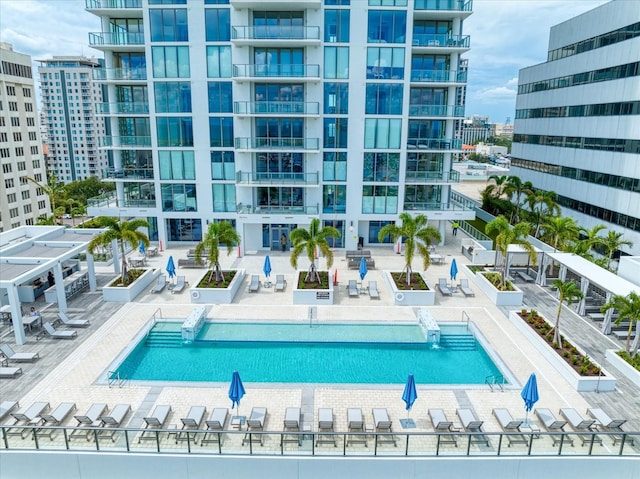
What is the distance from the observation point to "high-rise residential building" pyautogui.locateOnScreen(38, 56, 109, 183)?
3735 inches

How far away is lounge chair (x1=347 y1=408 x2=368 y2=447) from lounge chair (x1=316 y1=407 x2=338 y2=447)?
0.52 m

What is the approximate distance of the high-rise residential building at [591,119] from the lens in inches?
1087

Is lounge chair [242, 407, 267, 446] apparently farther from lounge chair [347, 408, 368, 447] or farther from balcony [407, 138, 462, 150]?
balcony [407, 138, 462, 150]

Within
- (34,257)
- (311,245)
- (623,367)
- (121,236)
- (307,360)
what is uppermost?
(121,236)

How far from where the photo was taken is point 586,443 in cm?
1190

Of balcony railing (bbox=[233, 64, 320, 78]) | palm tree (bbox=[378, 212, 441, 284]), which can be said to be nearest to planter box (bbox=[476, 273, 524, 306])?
palm tree (bbox=[378, 212, 441, 284])

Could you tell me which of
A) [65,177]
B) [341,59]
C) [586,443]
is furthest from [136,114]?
[65,177]

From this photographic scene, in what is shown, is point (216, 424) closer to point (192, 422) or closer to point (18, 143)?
point (192, 422)

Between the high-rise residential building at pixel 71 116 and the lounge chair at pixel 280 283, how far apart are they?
84.5m

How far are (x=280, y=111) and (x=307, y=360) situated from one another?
18.7 m

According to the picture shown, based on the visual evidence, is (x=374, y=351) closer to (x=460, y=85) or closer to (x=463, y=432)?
(x=463, y=432)

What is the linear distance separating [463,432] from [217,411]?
7416 mm

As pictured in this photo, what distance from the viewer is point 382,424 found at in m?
12.5

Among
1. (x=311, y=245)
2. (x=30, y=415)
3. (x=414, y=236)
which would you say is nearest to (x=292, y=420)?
(x=30, y=415)
